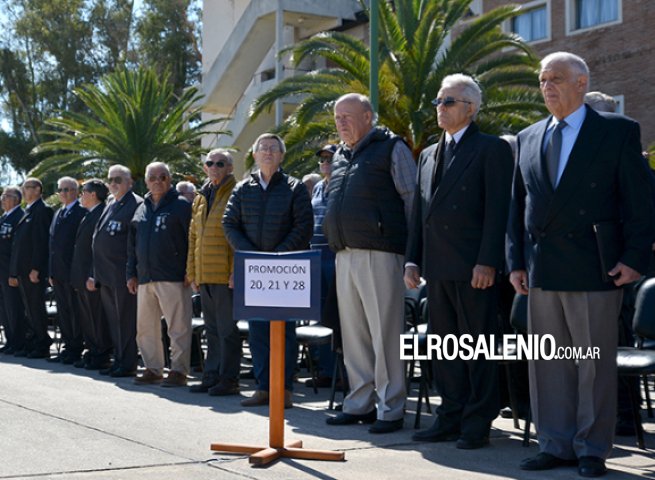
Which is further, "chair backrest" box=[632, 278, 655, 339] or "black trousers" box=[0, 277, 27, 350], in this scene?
"black trousers" box=[0, 277, 27, 350]

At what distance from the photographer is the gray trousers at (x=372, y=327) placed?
298 inches

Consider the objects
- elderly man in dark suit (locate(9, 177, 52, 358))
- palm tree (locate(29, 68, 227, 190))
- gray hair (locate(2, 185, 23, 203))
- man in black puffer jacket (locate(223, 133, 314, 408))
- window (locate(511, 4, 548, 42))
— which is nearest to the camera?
man in black puffer jacket (locate(223, 133, 314, 408))

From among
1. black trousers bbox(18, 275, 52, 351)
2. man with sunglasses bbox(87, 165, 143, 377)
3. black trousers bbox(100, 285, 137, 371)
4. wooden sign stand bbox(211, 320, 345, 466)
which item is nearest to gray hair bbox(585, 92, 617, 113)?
wooden sign stand bbox(211, 320, 345, 466)

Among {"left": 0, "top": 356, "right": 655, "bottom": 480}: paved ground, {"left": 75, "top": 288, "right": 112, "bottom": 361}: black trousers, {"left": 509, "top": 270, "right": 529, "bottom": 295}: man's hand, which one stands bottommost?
{"left": 0, "top": 356, "right": 655, "bottom": 480}: paved ground

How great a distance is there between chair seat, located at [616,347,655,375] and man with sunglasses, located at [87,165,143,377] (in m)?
6.14

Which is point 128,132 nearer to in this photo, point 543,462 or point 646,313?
point 646,313

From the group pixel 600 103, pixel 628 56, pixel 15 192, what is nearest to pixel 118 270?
pixel 15 192

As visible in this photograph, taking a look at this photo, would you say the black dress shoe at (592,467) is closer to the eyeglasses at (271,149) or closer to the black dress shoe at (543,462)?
the black dress shoe at (543,462)

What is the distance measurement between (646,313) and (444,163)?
1657mm

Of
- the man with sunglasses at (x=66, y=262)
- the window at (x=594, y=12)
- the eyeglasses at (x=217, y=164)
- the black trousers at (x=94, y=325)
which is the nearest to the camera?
the eyeglasses at (x=217, y=164)

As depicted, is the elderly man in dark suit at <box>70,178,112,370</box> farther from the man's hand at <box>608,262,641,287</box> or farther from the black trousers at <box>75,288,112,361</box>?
the man's hand at <box>608,262,641,287</box>

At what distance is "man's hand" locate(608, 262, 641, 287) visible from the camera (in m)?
5.86

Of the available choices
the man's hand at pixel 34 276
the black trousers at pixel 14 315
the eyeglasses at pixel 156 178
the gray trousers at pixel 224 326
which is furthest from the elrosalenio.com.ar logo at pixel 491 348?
the black trousers at pixel 14 315

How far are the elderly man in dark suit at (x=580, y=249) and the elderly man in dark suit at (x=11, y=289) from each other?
9666 millimetres
